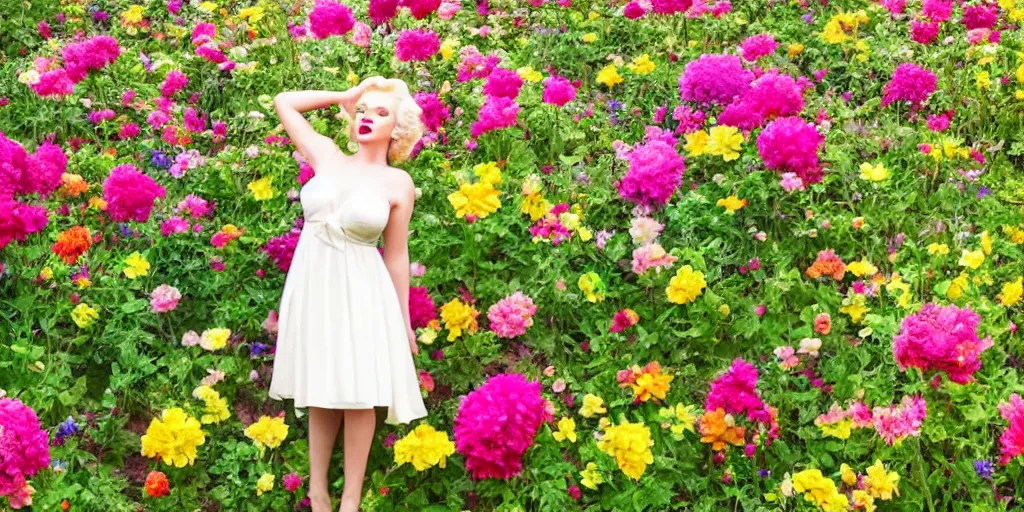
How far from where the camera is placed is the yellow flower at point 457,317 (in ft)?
12.0

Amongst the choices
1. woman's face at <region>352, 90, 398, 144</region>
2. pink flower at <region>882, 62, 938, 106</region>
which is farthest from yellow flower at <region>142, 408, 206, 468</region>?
pink flower at <region>882, 62, 938, 106</region>

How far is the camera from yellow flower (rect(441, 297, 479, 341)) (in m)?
3.66

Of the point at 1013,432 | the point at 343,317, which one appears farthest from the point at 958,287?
the point at 343,317

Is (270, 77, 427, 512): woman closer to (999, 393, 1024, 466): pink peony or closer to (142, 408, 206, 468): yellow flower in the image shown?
(142, 408, 206, 468): yellow flower

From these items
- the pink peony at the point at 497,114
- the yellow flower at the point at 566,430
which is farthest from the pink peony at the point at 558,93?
the yellow flower at the point at 566,430

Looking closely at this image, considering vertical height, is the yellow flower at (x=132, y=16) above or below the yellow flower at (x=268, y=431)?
above

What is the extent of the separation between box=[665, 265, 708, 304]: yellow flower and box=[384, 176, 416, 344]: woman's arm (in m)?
0.97

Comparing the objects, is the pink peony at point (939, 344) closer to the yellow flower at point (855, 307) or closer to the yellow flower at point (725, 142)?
the yellow flower at point (855, 307)

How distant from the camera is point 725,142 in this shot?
427 cm

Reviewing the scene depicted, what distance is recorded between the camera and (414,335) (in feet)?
11.9

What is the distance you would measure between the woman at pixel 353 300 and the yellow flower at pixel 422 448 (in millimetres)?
67

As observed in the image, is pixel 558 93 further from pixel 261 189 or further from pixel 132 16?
pixel 132 16

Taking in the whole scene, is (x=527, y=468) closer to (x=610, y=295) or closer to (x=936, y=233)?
(x=610, y=295)

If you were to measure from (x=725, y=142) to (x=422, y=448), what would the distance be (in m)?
1.92
